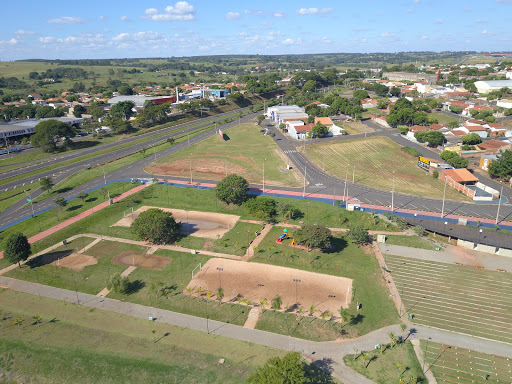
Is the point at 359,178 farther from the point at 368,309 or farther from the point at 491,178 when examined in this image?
the point at 368,309

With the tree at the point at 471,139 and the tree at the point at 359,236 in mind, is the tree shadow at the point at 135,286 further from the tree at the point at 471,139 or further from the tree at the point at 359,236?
the tree at the point at 471,139

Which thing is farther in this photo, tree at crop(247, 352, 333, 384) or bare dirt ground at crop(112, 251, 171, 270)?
bare dirt ground at crop(112, 251, 171, 270)

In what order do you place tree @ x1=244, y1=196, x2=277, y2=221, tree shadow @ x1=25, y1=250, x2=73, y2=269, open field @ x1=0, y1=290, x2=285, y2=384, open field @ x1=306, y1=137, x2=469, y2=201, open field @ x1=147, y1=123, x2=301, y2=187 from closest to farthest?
open field @ x1=0, y1=290, x2=285, y2=384, tree shadow @ x1=25, y1=250, x2=73, y2=269, tree @ x1=244, y1=196, x2=277, y2=221, open field @ x1=306, y1=137, x2=469, y2=201, open field @ x1=147, y1=123, x2=301, y2=187

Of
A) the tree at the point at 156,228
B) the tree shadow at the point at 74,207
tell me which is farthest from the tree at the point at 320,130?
the tree shadow at the point at 74,207

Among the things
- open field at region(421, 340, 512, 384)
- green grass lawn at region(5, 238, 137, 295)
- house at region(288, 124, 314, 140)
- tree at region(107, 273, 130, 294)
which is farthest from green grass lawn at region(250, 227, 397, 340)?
house at region(288, 124, 314, 140)

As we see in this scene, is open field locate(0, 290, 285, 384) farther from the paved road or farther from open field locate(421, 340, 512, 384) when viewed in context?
open field locate(421, 340, 512, 384)

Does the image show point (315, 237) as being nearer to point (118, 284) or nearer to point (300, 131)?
point (118, 284)

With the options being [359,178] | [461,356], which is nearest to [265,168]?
[359,178]

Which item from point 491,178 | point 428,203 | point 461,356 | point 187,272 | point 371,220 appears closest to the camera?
point 461,356
